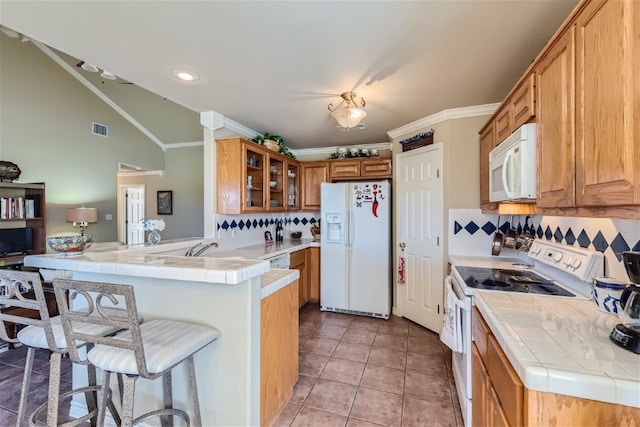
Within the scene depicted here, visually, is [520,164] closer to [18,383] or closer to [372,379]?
[372,379]

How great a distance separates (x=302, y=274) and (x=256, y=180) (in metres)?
1.39

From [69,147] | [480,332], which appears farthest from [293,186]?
[69,147]

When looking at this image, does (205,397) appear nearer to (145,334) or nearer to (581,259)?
(145,334)

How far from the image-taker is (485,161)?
8.25 feet

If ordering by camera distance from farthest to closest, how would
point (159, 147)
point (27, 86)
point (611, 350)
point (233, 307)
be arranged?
point (159, 147) < point (27, 86) < point (233, 307) < point (611, 350)

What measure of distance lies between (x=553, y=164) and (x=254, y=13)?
1633 mm

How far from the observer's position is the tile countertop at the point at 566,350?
2.44 ft

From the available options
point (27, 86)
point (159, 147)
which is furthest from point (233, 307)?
point (159, 147)

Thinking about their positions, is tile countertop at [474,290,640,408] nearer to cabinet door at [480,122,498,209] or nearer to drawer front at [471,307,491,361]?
drawer front at [471,307,491,361]

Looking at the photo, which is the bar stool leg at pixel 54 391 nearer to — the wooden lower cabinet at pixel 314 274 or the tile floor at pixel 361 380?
the tile floor at pixel 361 380

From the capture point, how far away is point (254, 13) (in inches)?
57.0

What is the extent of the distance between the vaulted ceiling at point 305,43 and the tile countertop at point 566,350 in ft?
4.88

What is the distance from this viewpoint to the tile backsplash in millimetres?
3174

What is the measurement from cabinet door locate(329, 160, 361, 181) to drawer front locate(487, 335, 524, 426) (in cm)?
304
